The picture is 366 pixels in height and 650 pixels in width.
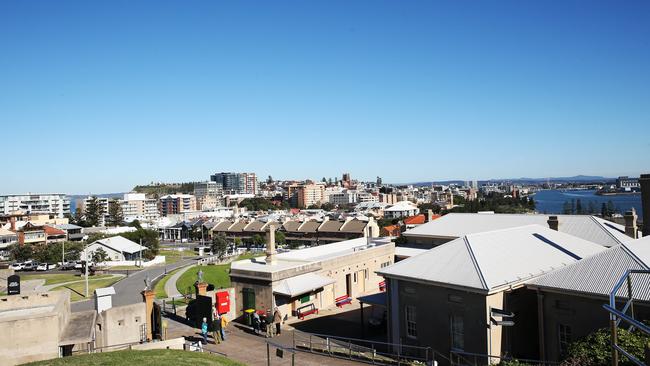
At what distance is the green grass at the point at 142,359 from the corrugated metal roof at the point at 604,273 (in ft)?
38.5

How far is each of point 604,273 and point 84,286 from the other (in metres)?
42.8

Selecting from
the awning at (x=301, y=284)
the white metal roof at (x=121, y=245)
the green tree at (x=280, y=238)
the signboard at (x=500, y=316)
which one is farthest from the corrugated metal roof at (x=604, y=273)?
the green tree at (x=280, y=238)

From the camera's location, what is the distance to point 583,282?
16.9 metres

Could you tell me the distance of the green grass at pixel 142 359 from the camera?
14.1 metres

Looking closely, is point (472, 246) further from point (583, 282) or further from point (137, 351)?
point (137, 351)

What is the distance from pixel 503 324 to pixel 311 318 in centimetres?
1191

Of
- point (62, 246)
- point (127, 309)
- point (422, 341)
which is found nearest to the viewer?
point (422, 341)

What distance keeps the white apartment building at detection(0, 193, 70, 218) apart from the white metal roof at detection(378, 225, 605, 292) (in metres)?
173

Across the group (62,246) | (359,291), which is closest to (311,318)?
(359,291)

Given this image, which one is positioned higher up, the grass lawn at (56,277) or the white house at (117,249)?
the white house at (117,249)

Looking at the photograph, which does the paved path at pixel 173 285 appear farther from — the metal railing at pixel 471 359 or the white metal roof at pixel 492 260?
the metal railing at pixel 471 359

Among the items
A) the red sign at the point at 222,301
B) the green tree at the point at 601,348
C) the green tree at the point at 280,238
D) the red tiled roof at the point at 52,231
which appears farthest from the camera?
the green tree at the point at 280,238

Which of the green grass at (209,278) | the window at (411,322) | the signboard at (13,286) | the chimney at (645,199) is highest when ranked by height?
the chimney at (645,199)

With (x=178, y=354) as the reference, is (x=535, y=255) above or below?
above
